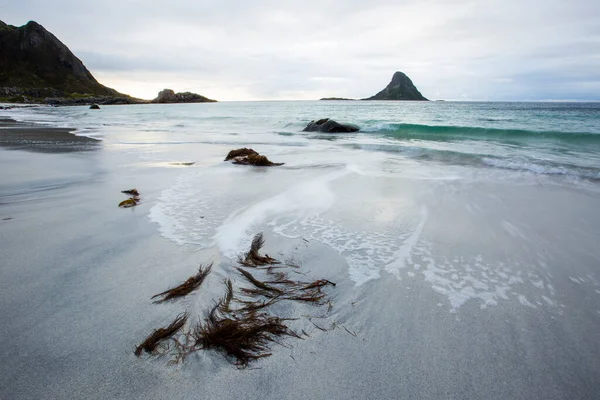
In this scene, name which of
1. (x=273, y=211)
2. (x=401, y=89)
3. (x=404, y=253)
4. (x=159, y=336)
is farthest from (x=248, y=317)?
(x=401, y=89)

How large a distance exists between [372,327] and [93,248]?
9.55 feet

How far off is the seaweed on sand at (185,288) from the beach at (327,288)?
0.06 metres

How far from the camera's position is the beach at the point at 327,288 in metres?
1.74

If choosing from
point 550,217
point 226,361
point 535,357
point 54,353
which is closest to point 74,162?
point 54,353

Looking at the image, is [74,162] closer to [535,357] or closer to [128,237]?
[128,237]

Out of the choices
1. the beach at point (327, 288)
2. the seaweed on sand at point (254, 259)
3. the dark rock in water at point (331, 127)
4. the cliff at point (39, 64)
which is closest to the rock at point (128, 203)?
the beach at point (327, 288)

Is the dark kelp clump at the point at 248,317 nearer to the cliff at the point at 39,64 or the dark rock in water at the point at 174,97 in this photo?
the cliff at the point at 39,64

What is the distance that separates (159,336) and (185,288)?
55 centimetres

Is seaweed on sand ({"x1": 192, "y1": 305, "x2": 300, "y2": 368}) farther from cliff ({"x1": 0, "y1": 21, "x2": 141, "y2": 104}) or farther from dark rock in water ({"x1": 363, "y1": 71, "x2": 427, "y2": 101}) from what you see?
dark rock in water ({"x1": 363, "y1": 71, "x2": 427, "y2": 101})

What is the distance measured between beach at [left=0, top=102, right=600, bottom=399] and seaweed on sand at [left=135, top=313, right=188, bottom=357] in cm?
6

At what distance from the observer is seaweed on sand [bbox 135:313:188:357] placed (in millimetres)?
1871

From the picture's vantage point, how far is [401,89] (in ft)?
556

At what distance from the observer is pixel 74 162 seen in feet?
25.4

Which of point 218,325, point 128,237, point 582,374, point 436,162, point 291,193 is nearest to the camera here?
point 582,374
